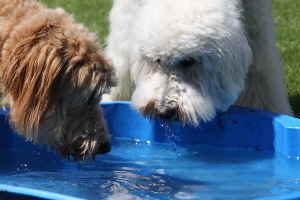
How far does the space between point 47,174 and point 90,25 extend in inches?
219

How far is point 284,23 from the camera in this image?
10.6 m

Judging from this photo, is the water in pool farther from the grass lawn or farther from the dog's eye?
the grass lawn

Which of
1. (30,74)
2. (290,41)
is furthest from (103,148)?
(290,41)

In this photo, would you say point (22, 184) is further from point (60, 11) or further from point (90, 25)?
point (90, 25)

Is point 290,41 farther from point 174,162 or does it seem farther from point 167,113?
point 167,113

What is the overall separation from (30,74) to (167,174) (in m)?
1.43

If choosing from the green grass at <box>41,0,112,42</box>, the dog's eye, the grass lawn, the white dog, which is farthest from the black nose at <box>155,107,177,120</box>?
the green grass at <box>41,0,112,42</box>

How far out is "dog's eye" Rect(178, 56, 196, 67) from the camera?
513cm

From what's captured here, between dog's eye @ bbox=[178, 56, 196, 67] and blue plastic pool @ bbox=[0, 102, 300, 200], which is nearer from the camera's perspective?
blue plastic pool @ bbox=[0, 102, 300, 200]

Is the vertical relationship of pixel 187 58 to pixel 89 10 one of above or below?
below

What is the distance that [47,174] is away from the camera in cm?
499

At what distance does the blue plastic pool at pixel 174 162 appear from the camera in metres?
4.67

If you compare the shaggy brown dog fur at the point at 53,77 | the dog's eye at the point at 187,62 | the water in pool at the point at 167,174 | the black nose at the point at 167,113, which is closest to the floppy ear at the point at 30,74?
the shaggy brown dog fur at the point at 53,77

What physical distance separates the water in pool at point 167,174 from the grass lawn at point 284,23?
5.47ft
